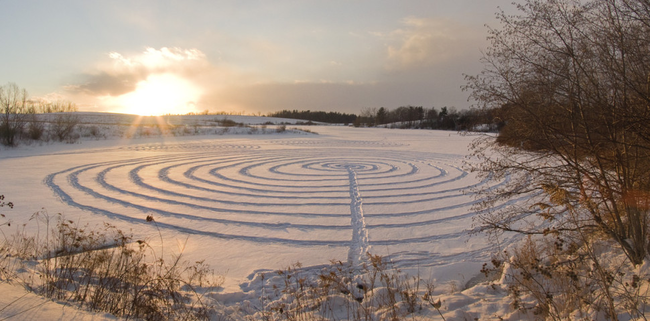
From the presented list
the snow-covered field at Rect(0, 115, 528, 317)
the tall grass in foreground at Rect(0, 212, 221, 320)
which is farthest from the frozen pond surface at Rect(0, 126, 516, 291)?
the tall grass in foreground at Rect(0, 212, 221, 320)

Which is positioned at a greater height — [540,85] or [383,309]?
[540,85]

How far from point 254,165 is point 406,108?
76060 millimetres

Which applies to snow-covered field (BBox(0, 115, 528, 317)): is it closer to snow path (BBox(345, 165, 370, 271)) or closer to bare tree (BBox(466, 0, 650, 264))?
snow path (BBox(345, 165, 370, 271))

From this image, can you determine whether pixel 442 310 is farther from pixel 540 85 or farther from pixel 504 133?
pixel 540 85

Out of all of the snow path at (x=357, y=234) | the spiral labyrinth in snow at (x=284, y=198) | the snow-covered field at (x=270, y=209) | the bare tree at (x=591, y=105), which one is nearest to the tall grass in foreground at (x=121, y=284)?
the snow-covered field at (x=270, y=209)

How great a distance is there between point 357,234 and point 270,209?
2360 millimetres

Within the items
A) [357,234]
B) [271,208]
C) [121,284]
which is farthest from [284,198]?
[121,284]

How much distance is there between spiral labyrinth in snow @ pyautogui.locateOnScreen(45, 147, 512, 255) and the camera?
6.66 m

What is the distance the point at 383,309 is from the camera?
3.83m

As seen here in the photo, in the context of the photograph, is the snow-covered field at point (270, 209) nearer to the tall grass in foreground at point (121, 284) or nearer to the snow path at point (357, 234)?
the snow path at point (357, 234)

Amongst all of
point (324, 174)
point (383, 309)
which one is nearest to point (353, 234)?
point (383, 309)

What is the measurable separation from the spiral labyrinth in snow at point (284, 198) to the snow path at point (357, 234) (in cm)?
5

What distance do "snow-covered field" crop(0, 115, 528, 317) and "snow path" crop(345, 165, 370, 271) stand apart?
0.03 metres

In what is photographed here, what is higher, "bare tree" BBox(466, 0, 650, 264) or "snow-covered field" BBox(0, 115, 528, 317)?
"bare tree" BBox(466, 0, 650, 264)
